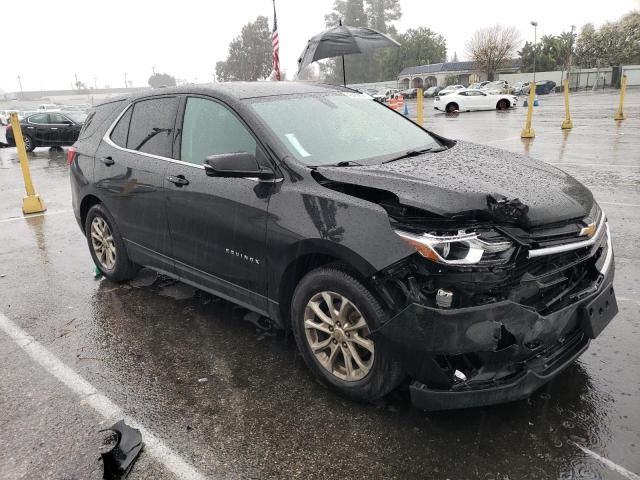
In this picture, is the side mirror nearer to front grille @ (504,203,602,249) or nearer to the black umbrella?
front grille @ (504,203,602,249)

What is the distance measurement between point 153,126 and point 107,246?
4.51 ft

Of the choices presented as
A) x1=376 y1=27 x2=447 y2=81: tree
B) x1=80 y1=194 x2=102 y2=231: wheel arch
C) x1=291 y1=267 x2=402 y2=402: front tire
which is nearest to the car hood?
x1=291 y1=267 x2=402 y2=402: front tire

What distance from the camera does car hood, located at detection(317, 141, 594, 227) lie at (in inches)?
101

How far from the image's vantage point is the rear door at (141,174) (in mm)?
4105

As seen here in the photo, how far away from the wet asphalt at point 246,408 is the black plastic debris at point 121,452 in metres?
0.05

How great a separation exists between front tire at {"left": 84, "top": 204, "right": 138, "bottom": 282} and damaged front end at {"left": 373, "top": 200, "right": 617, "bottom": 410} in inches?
118

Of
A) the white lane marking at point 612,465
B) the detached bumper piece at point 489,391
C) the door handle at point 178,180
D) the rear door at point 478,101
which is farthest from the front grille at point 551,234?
the rear door at point 478,101

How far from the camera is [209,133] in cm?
379

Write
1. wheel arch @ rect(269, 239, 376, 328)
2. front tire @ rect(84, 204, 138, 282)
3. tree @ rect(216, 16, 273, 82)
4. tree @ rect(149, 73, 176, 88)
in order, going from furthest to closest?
tree @ rect(149, 73, 176, 88), tree @ rect(216, 16, 273, 82), front tire @ rect(84, 204, 138, 282), wheel arch @ rect(269, 239, 376, 328)

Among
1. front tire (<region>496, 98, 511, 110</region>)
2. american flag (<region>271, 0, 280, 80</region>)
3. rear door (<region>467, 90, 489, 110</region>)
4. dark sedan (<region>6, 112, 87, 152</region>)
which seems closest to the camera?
american flag (<region>271, 0, 280, 80</region>)

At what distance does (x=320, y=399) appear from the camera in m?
3.09

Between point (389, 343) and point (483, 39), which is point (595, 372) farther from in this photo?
point (483, 39)

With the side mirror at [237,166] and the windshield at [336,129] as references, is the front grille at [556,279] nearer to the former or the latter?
the windshield at [336,129]

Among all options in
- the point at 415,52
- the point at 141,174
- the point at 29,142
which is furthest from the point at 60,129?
the point at 415,52
